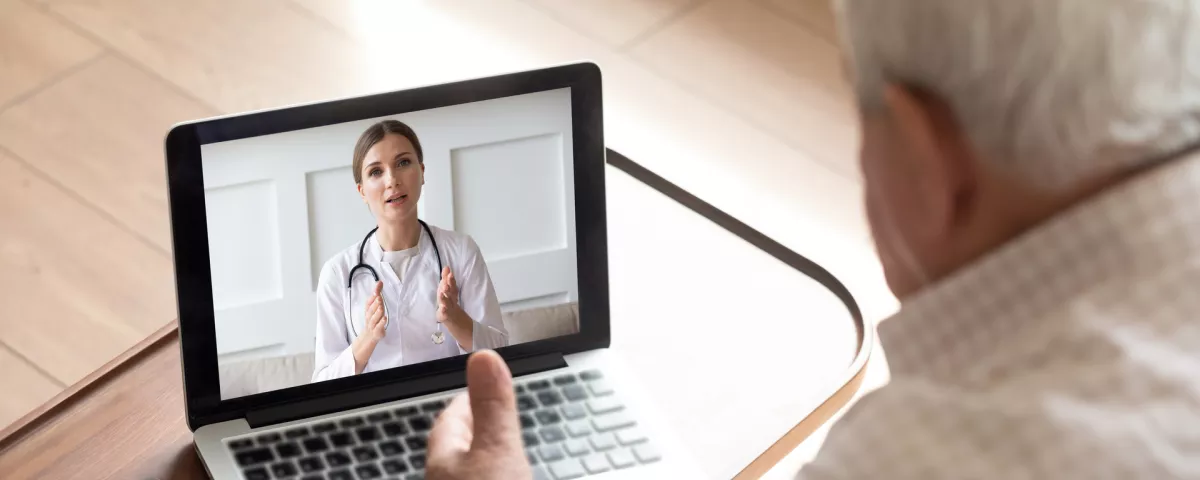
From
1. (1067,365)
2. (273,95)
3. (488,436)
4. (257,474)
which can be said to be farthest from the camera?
(273,95)

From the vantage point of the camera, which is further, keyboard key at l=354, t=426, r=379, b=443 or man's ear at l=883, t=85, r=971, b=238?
keyboard key at l=354, t=426, r=379, b=443

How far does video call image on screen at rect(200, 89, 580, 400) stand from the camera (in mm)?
932

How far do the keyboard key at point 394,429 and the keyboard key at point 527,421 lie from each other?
87mm

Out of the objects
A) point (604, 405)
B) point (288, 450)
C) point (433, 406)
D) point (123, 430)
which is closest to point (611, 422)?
point (604, 405)

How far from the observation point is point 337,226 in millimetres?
954

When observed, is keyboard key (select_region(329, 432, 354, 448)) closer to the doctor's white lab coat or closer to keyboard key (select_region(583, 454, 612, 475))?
the doctor's white lab coat

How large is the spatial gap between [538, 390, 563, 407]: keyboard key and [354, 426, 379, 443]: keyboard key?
127 millimetres

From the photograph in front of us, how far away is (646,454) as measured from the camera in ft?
3.13

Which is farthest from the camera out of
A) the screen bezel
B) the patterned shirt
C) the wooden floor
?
the wooden floor

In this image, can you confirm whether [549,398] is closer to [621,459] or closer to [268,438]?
[621,459]

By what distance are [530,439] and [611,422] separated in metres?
0.07

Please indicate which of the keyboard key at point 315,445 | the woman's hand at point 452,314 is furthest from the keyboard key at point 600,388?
the keyboard key at point 315,445

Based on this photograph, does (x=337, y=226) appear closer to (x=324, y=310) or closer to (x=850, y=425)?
(x=324, y=310)

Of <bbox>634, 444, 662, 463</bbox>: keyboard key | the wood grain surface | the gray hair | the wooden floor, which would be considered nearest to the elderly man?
the gray hair
